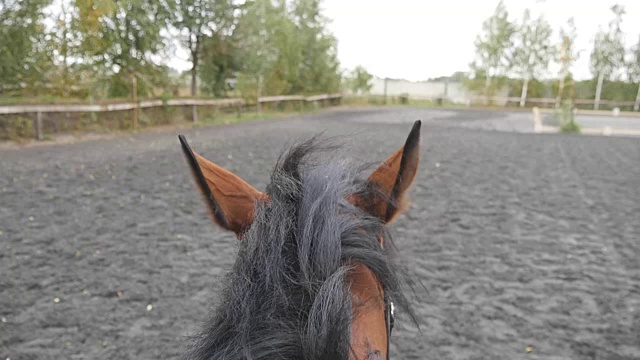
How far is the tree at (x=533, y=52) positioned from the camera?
45188 mm

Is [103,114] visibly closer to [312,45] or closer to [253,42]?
[253,42]

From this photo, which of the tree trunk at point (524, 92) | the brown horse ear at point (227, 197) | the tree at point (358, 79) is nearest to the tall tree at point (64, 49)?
the brown horse ear at point (227, 197)

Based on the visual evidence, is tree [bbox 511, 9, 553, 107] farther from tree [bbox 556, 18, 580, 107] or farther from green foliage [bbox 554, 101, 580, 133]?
green foliage [bbox 554, 101, 580, 133]

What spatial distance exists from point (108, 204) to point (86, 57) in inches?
343

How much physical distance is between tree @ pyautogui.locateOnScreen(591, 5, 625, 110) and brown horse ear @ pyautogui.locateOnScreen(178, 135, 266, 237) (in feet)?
174

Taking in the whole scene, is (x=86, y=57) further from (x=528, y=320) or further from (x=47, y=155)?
(x=528, y=320)

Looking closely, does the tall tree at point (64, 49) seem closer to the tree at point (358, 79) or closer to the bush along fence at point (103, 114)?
the bush along fence at point (103, 114)

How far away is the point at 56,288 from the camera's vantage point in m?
3.75

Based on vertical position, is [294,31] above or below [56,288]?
above

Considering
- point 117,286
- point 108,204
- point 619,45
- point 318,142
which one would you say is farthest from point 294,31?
point 619,45

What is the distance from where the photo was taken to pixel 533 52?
149 feet

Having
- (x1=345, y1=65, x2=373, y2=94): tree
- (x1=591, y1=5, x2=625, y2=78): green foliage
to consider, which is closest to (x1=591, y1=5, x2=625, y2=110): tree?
(x1=591, y1=5, x2=625, y2=78): green foliage

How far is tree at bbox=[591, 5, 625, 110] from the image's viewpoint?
4695 centimetres

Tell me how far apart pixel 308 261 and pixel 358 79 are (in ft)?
138
